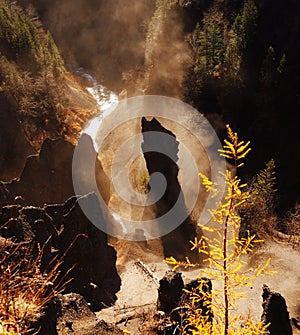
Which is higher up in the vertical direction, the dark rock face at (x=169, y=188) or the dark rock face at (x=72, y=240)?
the dark rock face at (x=169, y=188)

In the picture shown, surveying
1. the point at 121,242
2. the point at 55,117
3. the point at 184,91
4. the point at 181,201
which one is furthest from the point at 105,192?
the point at 184,91

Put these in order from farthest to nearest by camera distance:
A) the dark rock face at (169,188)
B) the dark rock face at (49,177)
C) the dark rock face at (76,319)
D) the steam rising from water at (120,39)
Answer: the steam rising from water at (120,39), the dark rock face at (169,188), the dark rock face at (49,177), the dark rock face at (76,319)

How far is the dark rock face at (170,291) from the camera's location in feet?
60.2

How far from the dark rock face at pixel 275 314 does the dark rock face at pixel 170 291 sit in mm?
4399

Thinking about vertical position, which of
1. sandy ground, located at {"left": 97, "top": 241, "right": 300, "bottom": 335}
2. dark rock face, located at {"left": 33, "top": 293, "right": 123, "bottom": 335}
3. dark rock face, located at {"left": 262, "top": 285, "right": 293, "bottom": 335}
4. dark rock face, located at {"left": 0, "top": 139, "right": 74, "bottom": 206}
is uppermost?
dark rock face, located at {"left": 0, "top": 139, "right": 74, "bottom": 206}

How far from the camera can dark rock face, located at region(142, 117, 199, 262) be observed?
32.4m

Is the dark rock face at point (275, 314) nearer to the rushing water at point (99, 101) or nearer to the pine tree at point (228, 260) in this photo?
Answer: the pine tree at point (228, 260)

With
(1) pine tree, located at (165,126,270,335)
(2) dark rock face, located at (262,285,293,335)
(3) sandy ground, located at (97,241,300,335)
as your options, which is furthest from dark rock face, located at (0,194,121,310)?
(1) pine tree, located at (165,126,270,335)

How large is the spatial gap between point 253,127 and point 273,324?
27.7 metres

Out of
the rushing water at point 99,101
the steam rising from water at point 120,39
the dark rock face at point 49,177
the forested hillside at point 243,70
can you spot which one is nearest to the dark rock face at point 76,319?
the dark rock face at point 49,177

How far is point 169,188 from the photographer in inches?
1369

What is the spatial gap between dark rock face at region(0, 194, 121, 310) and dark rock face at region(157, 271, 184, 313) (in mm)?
5588

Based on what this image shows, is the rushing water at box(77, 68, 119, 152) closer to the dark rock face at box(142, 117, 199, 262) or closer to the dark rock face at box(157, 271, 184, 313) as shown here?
the dark rock face at box(142, 117, 199, 262)

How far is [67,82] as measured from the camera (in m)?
60.9
